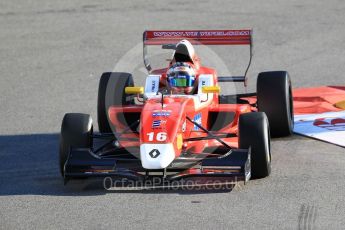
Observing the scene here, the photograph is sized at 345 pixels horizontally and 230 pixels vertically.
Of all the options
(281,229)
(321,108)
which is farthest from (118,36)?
(281,229)

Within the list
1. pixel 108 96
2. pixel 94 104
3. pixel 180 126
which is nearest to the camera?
pixel 180 126

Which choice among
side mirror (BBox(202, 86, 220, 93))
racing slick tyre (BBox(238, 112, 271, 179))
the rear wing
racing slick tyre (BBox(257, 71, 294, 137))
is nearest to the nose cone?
racing slick tyre (BBox(238, 112, 271, 179))

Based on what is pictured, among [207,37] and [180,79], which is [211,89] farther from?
[207,37]

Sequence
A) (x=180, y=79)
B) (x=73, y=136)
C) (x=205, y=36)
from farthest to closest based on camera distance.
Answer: (x=205, y=36) < (x=180, y=79) < (x=73, y=136)

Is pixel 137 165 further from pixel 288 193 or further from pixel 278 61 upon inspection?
pixel 278 61

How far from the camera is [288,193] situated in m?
9.10

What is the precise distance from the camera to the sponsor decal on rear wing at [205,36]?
38.0 feet

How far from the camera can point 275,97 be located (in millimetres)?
11023

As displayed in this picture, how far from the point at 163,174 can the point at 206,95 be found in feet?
5.84

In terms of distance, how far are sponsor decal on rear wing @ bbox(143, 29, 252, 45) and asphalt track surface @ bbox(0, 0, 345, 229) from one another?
1.39 m

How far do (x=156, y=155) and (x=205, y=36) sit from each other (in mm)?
2918

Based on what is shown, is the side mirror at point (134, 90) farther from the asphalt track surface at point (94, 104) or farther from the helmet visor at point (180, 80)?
the asphalt track surface at point (94, 104)

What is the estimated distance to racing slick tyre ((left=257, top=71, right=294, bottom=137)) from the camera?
11.0m

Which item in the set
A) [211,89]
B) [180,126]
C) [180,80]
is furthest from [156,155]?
[180,80]
